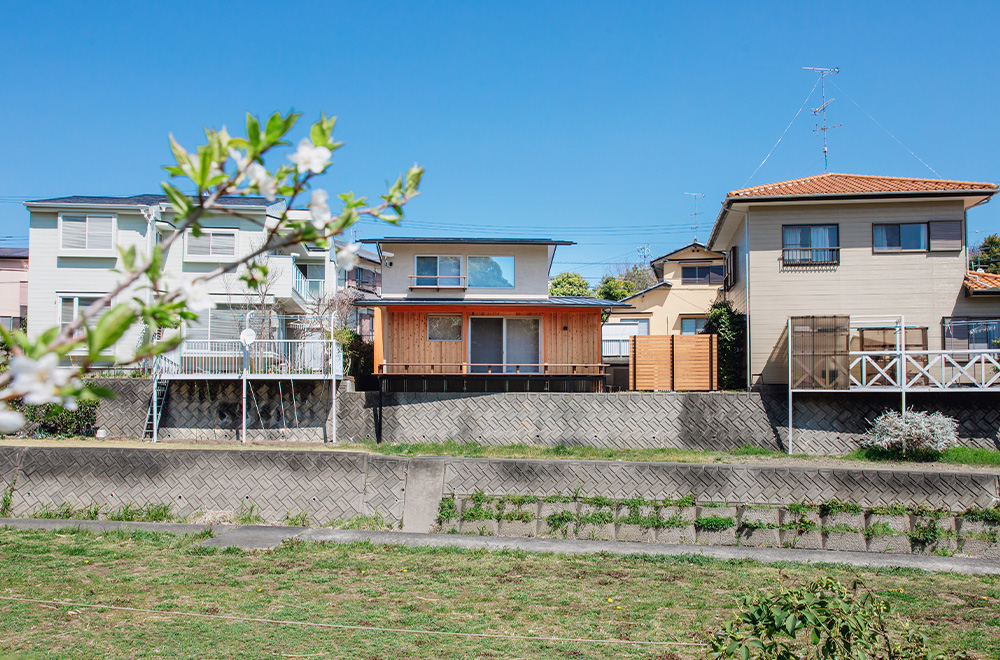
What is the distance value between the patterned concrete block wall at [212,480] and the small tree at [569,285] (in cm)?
2748

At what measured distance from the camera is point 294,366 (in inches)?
728

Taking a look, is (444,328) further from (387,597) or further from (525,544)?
(387,597)

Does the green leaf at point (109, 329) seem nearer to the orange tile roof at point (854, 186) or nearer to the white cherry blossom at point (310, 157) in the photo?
the white cherry blossom at point (310, 157)

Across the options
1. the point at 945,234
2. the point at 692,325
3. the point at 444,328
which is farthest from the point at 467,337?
the point at 692,325

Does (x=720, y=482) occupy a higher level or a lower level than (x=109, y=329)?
lower

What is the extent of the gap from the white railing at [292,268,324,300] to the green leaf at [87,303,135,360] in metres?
23.6

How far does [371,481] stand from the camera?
13703mm

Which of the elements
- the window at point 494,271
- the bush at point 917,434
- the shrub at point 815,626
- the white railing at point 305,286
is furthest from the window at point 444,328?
the shrub at point 815,626

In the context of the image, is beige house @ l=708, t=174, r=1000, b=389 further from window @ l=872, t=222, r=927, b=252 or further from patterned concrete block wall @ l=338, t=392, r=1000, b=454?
patterned concrete block wall @ l=338, t=392, r=1000, b=454

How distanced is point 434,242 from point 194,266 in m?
7.45

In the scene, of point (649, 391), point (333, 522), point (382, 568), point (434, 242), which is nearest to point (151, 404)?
point (333, 522)

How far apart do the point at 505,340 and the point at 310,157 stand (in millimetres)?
19131

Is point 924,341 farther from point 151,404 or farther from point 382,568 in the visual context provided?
point 151,404

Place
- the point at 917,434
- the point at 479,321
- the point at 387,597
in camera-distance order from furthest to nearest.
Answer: the point at 479,321 → the point at 917,434 → the point at 387,597
